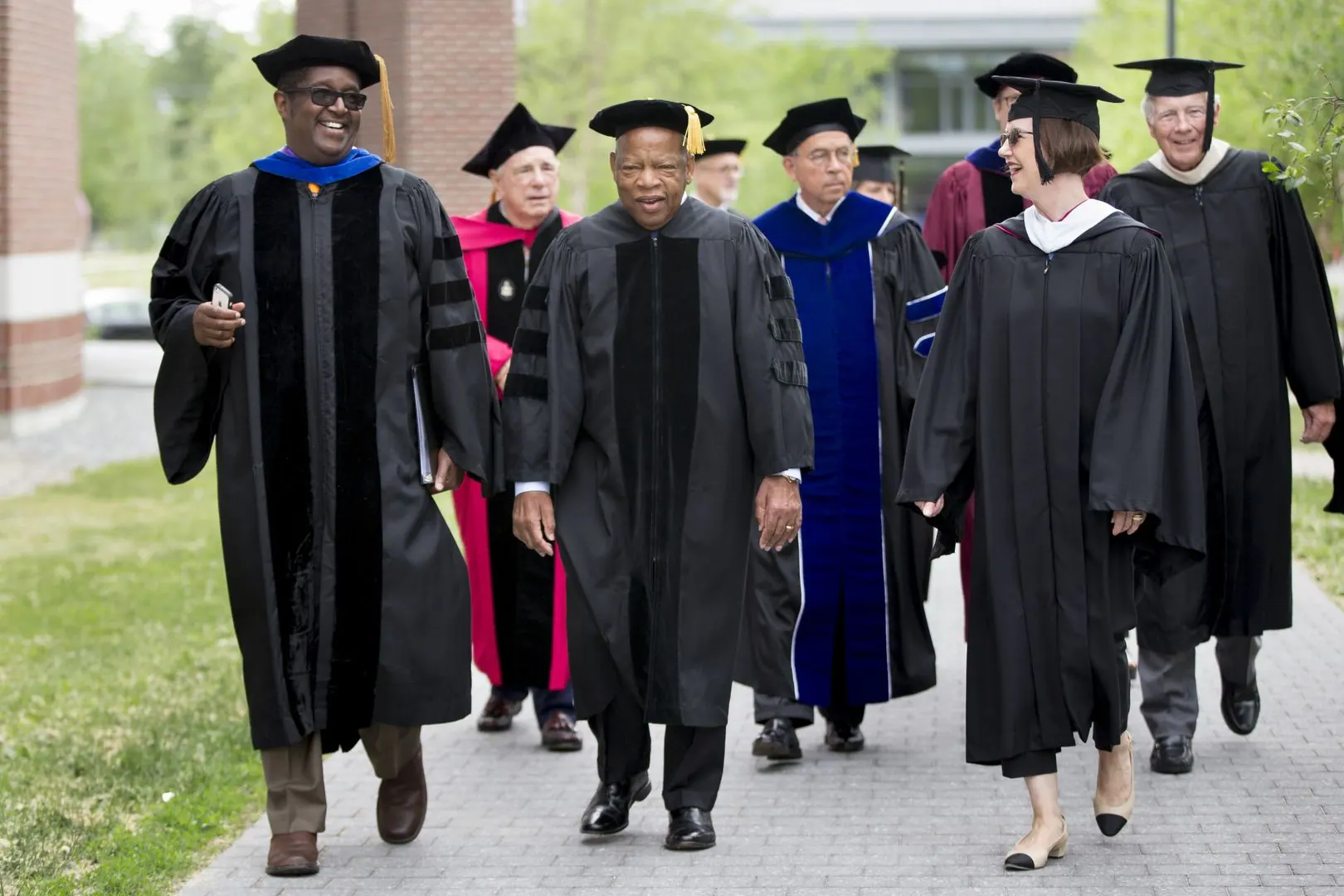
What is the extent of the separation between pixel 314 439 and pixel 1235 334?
3192 millimetres

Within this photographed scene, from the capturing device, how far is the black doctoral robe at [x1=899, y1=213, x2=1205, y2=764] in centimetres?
537

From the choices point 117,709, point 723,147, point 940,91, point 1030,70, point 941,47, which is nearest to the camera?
point 1030,70

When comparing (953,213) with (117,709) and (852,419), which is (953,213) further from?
(117,709)

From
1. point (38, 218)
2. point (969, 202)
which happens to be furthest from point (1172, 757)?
point (38, 218)

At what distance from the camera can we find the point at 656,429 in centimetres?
572

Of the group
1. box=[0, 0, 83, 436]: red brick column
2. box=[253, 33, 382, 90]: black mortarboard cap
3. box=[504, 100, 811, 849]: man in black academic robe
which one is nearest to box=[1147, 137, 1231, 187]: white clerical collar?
box=[504, 100, 811, 849]: man in black academic robe

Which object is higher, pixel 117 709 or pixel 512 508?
pixel 512 508

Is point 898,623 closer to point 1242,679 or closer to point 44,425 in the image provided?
point 1242,679

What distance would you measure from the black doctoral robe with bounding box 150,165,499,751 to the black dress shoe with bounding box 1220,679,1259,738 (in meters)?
2.96

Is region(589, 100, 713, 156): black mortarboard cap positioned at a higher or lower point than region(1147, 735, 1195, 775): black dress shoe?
higher

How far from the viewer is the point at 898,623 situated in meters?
7.05

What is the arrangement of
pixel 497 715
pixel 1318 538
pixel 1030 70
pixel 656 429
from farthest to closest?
pixel 1318 538 < pixel 497 715 < pixel 1030 70 < pixel 656 429

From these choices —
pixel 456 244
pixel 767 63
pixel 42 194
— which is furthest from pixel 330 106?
pixel 767 63

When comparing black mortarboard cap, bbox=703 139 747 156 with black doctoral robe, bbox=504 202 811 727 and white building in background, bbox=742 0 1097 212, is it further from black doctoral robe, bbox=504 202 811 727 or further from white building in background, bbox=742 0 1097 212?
white building in background, bbox=742 0 1097 212
